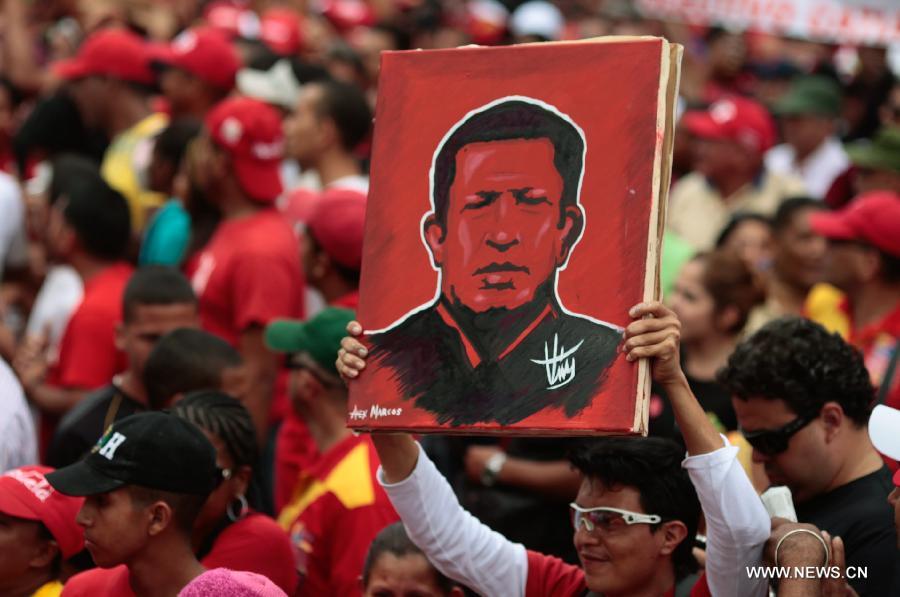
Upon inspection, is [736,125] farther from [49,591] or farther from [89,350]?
[49,591]

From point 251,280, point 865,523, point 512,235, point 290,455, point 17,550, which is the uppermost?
point 512,235

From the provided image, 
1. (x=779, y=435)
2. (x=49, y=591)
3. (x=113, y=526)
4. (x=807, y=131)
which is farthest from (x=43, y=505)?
(x=807, y=131)

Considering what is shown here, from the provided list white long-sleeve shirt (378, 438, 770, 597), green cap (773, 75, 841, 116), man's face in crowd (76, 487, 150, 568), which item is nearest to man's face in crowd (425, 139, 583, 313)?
white long-sleeve shirt (378, 438, 770, 597)

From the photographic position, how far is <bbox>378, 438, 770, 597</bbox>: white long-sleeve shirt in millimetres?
3492

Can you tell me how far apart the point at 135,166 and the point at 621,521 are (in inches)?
210

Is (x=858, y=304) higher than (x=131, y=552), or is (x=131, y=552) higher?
(x=858, y=304)

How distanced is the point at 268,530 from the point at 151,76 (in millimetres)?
5605

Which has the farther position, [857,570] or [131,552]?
[131,552]

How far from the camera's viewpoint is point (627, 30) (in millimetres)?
10922

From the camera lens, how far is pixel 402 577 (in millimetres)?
4207

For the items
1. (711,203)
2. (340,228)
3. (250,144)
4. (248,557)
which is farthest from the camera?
(711,203)

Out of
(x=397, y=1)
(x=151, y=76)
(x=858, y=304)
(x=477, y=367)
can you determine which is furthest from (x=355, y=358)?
(x=397, y=1)

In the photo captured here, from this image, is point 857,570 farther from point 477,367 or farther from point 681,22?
point 681,22
